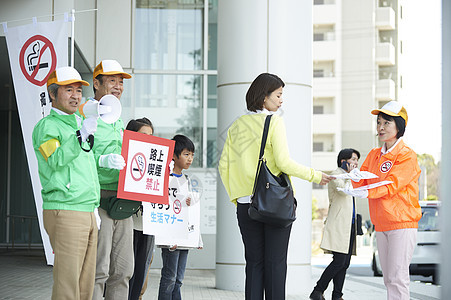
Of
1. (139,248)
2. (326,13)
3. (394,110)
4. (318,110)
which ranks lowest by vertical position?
(139,248)

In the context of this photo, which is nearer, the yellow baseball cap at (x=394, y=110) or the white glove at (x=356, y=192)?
the white glove at (x=356, y=192)

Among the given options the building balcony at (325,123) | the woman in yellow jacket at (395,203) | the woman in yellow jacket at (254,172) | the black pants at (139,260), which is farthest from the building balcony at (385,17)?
the woman in yellow jacket at (254,172)

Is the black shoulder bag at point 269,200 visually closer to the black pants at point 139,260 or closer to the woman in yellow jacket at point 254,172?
the woman in yellow jacket at point 254,172

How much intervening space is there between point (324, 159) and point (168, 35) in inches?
1389

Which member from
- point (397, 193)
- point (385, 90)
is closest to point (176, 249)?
point (397, 193)

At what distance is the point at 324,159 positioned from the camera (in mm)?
47438

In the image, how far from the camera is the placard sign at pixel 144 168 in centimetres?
502

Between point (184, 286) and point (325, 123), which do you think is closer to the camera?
Result: point (184, 286)

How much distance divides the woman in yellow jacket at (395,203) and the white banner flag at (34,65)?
3542 mm

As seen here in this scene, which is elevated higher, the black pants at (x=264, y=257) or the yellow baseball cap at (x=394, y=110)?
the yellow baseball cap at (x=394, y=110)

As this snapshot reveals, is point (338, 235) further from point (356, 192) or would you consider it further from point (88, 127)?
point (88, 127)

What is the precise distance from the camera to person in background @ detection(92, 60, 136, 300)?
16.1ft

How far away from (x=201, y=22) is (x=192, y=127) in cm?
206

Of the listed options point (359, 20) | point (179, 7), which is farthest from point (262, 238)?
point (359, 20)
